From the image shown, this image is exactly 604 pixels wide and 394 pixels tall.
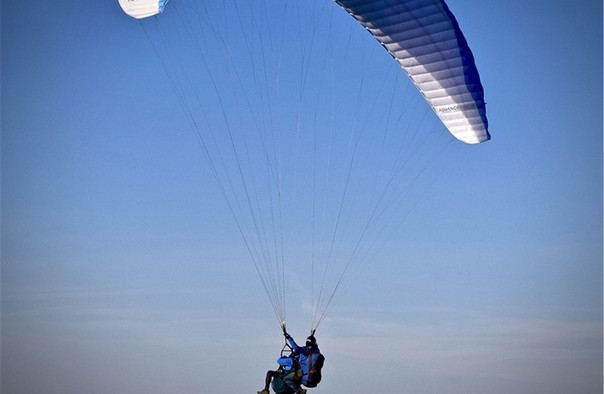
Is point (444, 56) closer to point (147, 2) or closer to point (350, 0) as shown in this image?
point (350, 0)

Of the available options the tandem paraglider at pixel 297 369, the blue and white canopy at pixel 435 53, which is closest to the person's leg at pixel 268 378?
the tandem paraglider at pixel 297 369

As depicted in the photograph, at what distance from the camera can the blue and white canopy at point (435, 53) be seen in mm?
19125

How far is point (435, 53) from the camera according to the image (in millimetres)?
19703

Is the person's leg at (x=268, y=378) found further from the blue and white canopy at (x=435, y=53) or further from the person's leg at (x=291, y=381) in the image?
the blue and white canopy at (x=435, y=53)

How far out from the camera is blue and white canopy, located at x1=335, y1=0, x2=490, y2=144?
62.7 feet

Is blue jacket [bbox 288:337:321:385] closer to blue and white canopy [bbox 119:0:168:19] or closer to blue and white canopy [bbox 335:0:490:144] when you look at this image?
blue and white canopy [bbox 335:0:490:144]

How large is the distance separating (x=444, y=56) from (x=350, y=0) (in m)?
2.23

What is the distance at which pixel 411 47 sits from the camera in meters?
20.0

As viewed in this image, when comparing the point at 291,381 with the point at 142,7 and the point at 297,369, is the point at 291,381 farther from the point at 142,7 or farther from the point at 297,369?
the point at 142,7

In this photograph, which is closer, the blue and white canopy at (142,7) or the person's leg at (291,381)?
the person's leg at (291,381)

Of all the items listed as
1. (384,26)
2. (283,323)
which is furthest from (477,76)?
(283,323)

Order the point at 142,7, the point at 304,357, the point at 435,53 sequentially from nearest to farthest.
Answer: the point at 304,357 < the point at 142,7 < the point at 435,53

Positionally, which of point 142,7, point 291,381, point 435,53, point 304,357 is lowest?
point 291,381

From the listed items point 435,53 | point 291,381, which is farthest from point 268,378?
point 435,53
